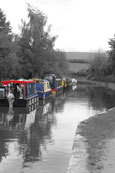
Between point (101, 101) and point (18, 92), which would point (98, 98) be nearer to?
point (101, 101)

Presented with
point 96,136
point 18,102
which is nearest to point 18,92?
point 18,102

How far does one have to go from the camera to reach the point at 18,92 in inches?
869

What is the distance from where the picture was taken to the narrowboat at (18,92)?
69.9 feet

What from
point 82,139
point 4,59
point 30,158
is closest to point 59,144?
point 82,139

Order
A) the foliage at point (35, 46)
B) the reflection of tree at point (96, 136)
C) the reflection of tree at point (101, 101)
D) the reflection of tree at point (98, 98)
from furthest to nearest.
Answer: the foliage at point (35, 46) < the reflection of tree at point (98, 98) < the reflection of tree at point (101, 101) < the reflection of tree at point (96, 136)

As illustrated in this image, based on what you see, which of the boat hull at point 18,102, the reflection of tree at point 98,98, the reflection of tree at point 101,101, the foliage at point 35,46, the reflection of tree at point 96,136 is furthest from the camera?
the foliage at point 35,46

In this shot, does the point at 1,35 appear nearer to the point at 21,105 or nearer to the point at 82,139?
the point at 21,105

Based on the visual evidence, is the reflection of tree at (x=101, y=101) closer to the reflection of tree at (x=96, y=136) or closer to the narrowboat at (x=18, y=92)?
the narrowboat at (x=18, y=92)

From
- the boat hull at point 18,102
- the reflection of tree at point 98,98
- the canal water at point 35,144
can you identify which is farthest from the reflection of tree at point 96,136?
the reflection of tree at point 98,98

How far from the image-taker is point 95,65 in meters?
104

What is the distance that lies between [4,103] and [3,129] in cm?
834

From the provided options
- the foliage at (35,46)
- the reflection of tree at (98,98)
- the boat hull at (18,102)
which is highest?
the foliage at (35,46)

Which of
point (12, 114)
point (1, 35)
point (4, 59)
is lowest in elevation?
point (12, 114)

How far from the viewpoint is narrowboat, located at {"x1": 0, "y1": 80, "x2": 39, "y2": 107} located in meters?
21.3
